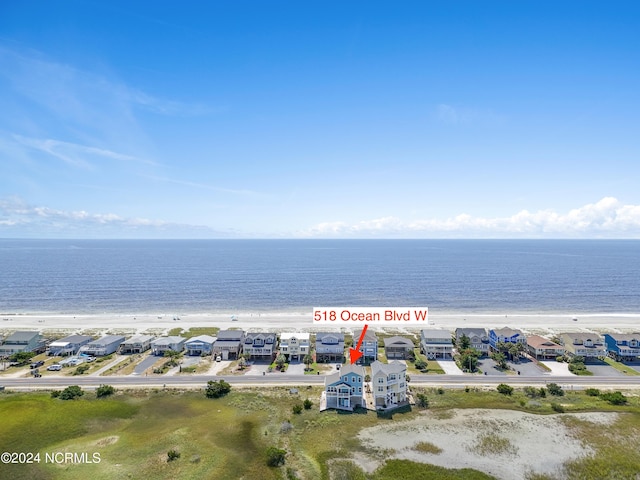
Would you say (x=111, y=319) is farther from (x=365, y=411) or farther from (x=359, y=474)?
(x=359, y=474)

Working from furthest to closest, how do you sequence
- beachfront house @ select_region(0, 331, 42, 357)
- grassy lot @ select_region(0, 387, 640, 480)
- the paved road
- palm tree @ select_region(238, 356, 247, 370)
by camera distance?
beachfront house @ select_region(0, 331, 42, 357), palm tree @ select_region(238, 356, 247, 370), the paved road, grassy lot @ select_region(0, 387, 640, 480)

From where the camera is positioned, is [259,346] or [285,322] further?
[285,322]

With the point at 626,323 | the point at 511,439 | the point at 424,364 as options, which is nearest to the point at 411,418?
the point at 511,439


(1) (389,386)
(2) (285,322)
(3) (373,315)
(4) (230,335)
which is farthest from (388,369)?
(3) (373,315)

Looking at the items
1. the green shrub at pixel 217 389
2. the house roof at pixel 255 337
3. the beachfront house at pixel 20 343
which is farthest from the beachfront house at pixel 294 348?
the beachfront house at pixel 20 343

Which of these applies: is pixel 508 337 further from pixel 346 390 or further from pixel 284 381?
pixel 284 381

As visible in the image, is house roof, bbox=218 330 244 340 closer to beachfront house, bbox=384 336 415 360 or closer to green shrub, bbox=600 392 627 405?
beachfront house, bbox=384 336 415 360

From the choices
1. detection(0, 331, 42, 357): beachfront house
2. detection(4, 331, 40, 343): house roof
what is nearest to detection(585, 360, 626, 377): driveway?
detection(0, 331, 42, 357): beachfront house
